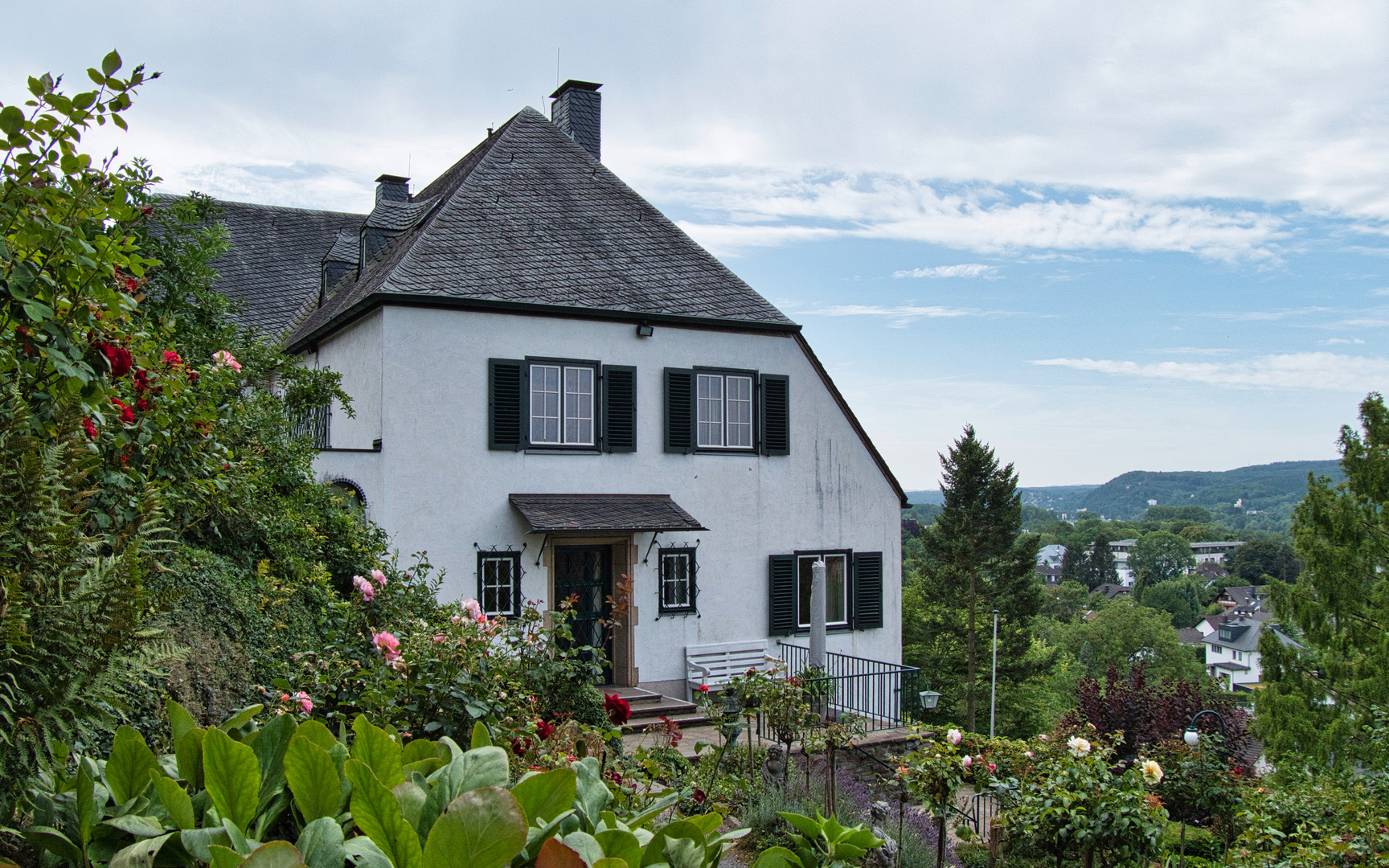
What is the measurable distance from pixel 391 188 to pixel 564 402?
32.5 feet

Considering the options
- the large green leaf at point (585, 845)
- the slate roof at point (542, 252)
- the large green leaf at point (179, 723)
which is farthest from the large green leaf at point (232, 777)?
the slate roof at point (542, 252)

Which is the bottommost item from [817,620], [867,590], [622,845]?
[817,620]

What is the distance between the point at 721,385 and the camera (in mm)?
15688

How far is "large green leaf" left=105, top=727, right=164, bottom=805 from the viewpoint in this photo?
164 centimetres

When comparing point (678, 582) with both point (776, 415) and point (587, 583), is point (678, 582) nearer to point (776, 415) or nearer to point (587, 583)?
point (587, 583)

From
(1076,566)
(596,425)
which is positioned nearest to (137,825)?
(596,425)

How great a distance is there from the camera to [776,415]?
16031 mm

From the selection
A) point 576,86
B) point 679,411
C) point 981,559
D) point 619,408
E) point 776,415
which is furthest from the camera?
point 981,559

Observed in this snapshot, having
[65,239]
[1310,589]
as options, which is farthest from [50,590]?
[1310,589]

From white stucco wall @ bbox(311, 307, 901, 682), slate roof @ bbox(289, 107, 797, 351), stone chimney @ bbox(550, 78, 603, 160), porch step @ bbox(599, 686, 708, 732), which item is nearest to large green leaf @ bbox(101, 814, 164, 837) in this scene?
porch step @ bbox(599, 686, 708, 732)

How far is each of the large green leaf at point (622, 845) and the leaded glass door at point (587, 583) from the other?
13.2 m

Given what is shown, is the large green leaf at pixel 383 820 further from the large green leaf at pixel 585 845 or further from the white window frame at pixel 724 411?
the white window frame at pixel 724 411

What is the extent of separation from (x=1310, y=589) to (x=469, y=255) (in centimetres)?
2219

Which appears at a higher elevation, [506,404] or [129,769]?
[506,404]
